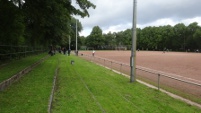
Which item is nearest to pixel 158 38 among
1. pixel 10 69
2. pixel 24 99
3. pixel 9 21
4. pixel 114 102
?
pixel 9 21

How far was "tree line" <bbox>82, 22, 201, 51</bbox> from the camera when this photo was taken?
383 ft

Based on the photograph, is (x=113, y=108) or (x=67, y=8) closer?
(x=113, y=108)

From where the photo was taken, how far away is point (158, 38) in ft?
447

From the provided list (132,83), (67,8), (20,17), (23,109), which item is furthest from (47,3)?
(23,109)

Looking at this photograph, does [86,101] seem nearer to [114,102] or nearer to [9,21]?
[114,102]

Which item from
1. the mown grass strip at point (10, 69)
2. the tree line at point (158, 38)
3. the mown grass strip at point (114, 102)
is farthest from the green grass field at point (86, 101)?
the tree line at point (158, 38)

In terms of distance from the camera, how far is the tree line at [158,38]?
117 metres

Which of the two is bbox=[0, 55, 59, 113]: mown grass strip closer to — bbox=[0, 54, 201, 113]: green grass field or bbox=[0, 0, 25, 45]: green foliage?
bbox=[0, 54, 201, 113]: green grass field

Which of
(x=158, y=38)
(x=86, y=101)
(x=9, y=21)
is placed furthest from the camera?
(x=158, y=38)

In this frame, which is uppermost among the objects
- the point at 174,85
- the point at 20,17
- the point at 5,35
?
the point at 20,17

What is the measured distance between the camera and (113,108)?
7.65 meters

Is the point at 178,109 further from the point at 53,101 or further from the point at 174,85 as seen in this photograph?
the point at 174,85

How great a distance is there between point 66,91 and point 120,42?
496 ft

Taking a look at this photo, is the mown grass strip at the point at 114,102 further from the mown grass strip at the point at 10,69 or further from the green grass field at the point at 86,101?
the mown grass strip at the point at 10,69
